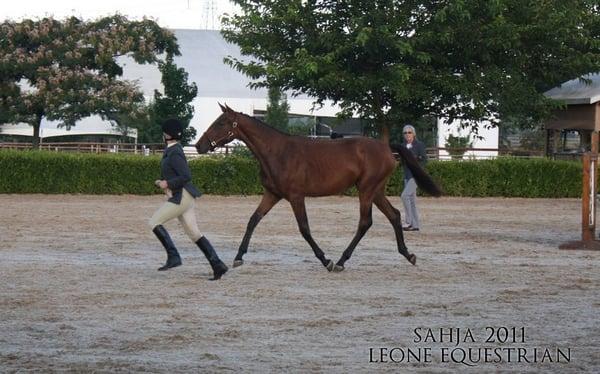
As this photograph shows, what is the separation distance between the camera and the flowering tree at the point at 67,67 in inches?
1574

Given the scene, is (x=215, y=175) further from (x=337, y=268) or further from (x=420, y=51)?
(x=337, y=268)

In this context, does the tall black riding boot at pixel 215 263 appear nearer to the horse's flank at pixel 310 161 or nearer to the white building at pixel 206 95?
the horse's flank at pixel 310 161

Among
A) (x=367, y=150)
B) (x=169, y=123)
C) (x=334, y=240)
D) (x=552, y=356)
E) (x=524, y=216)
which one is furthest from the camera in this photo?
(x=524, y=216)

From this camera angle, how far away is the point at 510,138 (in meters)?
57.3

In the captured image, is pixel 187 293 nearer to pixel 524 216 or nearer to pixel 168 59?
pixel 524 216

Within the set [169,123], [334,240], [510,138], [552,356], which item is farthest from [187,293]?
[510,138]

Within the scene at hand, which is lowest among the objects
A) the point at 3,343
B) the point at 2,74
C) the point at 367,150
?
the point at 3,343

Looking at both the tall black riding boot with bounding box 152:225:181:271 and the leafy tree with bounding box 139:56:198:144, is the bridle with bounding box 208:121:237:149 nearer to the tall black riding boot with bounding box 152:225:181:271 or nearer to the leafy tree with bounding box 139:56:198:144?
the tall black riding boot with bounding box 152:225:181:271

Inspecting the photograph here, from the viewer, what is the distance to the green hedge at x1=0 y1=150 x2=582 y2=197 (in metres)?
28.8

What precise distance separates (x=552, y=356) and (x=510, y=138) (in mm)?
50493

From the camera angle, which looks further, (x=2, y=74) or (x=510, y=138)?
(x=510, y=138)

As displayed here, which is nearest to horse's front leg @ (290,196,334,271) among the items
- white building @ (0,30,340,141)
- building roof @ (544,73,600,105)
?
building roof @ (544,73,600,105)

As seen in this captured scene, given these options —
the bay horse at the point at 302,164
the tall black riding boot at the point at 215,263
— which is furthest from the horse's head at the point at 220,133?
the tall black riding boot at the point at 215,263

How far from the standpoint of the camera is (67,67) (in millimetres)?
40781
